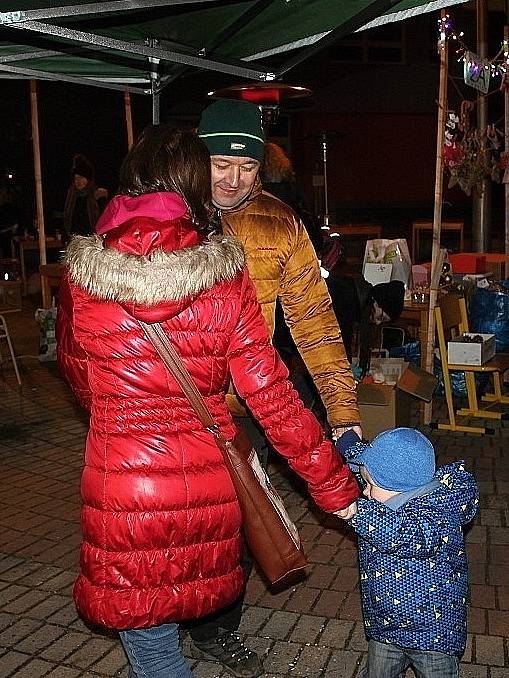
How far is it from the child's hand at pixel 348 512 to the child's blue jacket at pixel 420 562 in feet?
0.05

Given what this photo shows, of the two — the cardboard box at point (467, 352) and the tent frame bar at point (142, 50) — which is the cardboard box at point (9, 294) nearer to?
the cardboard box at point (467, 352)

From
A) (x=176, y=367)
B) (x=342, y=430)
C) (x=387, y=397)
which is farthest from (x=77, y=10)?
(x=387, y=397)

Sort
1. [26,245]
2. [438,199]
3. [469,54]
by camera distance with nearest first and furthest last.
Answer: [438,199] < [469,54] < [26,245]

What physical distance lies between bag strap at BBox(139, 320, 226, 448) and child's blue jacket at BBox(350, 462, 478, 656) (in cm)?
60

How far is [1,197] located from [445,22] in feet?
50.7

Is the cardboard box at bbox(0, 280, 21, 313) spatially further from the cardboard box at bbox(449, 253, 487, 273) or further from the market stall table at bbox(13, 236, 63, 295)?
the market stall table at bbox(13, 236, 63, 295)

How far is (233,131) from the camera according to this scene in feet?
10.1

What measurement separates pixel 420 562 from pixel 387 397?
375 cm

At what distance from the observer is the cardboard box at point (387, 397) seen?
6.31 metres

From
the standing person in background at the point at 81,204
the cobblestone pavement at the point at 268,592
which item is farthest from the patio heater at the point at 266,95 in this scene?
the cobblestone pavement at the point at 268,592

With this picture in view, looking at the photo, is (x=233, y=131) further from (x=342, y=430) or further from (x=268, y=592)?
(x=268, y=592)

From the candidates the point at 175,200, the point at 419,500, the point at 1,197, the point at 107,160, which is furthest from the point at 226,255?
the point at 107,160

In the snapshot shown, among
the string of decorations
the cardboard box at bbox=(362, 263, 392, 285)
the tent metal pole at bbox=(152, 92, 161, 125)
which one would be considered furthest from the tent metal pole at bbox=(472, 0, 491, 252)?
the tent metal pole at bbox=(152, 92, 161, 125)

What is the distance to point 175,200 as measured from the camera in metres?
2.40
